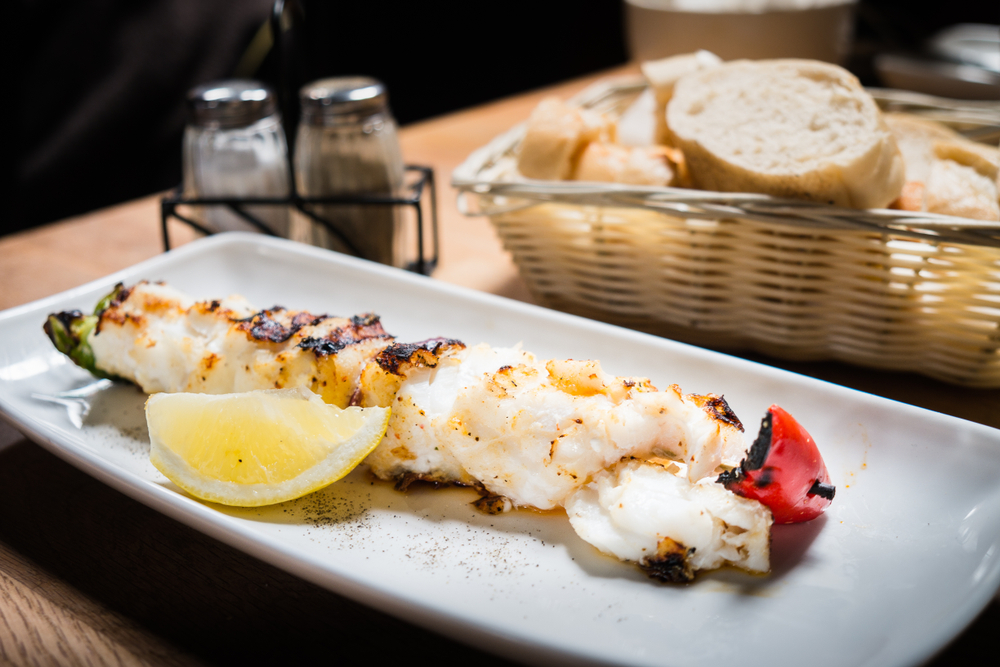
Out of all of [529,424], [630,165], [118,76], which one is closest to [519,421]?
[529,424]

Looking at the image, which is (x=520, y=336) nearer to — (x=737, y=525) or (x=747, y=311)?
(x=747, y=311)

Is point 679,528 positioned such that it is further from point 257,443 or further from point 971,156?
point 971,156

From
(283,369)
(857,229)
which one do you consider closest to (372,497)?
(283,369)

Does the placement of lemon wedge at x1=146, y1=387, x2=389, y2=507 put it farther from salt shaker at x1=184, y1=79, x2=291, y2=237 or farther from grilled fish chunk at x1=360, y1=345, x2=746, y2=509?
salt shaker at x1=184, y1=79, x2=291, y2=237

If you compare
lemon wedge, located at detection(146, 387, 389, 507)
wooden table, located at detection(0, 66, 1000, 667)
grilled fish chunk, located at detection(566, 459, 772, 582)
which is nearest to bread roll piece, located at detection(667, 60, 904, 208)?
wooden table, located at detection(0, 66, 1000, 667)

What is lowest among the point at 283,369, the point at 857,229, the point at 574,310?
the point at 574,310

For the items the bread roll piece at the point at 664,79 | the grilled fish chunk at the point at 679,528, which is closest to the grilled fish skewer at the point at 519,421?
the grilled fish chunk at the point at 679,528
